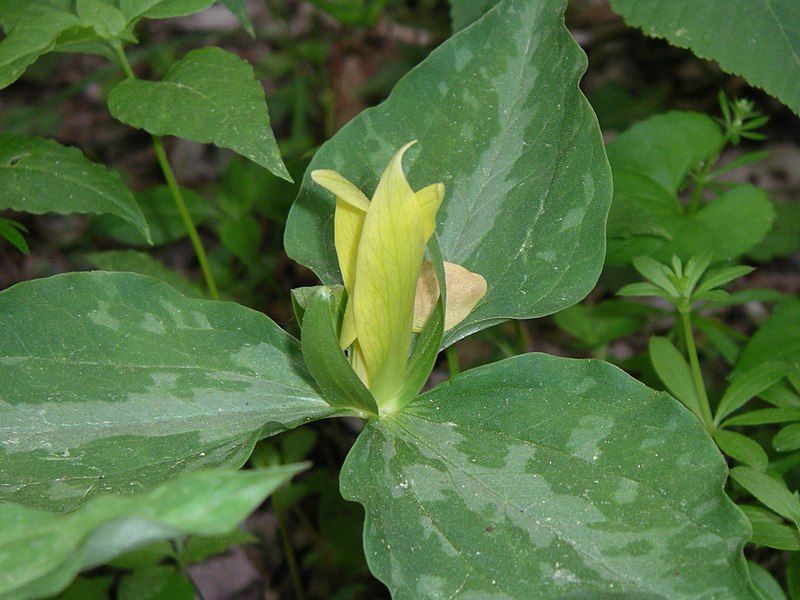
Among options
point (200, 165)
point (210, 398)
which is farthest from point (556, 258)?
point (200, 165)

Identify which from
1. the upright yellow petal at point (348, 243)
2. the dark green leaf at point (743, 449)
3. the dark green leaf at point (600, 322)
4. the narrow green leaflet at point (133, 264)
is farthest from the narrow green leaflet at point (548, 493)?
the narrow green leaflet at point (133, 264)

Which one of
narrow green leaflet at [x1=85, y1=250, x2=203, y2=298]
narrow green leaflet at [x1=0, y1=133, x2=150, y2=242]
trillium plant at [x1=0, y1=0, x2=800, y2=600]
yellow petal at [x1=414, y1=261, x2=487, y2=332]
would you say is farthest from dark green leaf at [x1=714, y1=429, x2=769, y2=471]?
narrow green leaflet at [x1=85, y1=250, x2=203, y2=298]

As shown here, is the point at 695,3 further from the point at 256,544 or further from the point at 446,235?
the point at 256,544

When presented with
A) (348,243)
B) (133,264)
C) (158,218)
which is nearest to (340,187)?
(348,243)

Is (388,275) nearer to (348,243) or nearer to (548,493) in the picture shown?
(348,243)

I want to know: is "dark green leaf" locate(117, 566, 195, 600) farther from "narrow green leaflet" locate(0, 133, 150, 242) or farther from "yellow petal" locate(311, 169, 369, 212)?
"yellow petal" locate(311, 169, 369, 212)

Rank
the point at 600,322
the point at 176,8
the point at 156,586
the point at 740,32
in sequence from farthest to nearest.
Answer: the point at 600,322 → the point at 156,586 → the point at 740,32 → the point at 176,8
